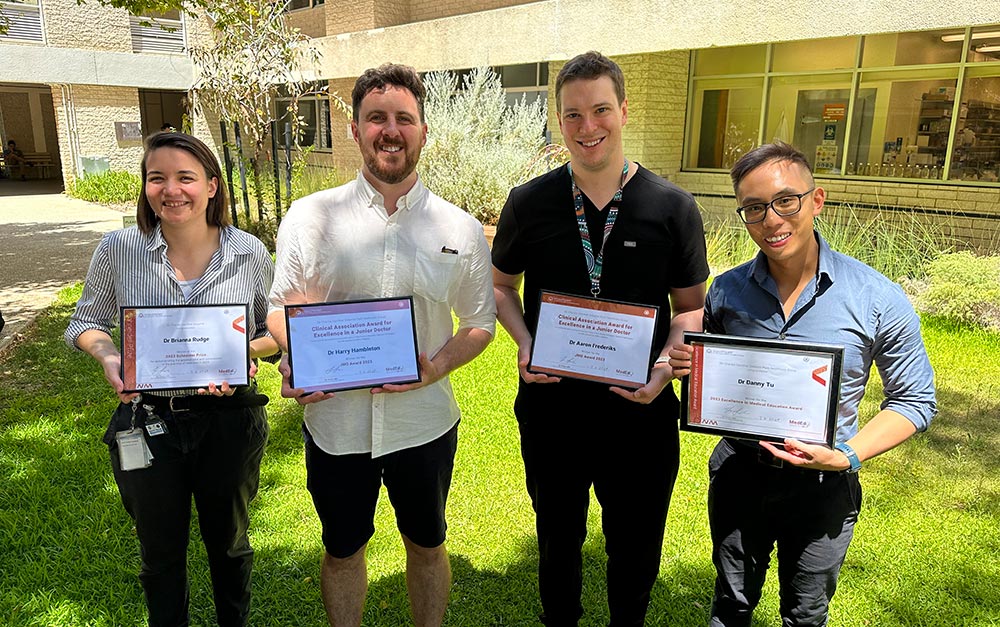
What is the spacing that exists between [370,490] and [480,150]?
30.5ft

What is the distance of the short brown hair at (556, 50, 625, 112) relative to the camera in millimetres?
2352

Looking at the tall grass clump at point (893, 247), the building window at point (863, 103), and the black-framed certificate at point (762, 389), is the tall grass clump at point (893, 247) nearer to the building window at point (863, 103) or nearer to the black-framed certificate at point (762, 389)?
the building window at point (863, 103)

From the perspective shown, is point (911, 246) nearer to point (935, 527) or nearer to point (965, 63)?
point (965, 63)

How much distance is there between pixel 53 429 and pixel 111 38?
69.3ft

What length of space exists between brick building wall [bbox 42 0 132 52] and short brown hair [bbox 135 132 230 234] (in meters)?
21.9

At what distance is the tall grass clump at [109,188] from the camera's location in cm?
1897

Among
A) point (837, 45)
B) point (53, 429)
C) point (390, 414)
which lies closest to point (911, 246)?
point (837, 45)

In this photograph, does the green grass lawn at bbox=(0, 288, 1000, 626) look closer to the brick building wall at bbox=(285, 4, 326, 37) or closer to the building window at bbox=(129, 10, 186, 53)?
the brick building wall at bbox=(285, 4, 326, 37)

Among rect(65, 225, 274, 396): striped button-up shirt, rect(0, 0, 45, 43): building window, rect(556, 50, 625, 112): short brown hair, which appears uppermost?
rect(0, 0, 45, 43): building window

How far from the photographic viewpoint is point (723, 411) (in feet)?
6.93

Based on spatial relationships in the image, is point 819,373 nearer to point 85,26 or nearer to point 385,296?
point 385,296

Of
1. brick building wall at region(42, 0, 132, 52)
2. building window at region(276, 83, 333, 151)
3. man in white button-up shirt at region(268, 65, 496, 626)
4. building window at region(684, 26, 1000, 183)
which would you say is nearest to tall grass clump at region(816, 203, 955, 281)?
building window at region(684, 26, 1000, 183)

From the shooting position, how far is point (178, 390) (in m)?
2.29

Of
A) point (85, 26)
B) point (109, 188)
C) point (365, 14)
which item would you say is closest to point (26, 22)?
point (85, 26)
